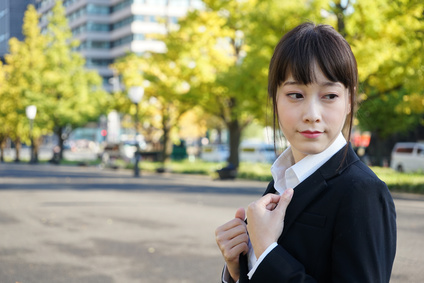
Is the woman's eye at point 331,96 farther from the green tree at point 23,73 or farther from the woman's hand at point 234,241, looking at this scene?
the green tree at point 23,73

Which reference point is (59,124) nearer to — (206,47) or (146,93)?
(146,93)

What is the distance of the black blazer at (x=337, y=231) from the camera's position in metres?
1.47

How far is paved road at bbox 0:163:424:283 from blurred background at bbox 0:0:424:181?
214cm

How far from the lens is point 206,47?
2873 centimetres

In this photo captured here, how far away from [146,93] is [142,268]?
27929 mm

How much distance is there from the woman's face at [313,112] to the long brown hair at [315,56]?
0.06ft

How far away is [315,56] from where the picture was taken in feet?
5.26

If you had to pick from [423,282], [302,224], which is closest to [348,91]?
[302,224]

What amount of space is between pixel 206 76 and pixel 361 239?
26.2 metres

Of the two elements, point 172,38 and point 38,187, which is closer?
point 38,187

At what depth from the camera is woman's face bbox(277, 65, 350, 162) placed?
162cm

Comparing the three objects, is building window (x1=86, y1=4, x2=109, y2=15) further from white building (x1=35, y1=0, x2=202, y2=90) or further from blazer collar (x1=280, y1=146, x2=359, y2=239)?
blazer collar (x1=280, y1=146, x2=359, y2=239)

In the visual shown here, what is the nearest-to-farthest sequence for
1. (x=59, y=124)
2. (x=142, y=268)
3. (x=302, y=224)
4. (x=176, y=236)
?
(x=302, y=224), (x=142, y=268), (x=176, y=236), (x=59, y=124)

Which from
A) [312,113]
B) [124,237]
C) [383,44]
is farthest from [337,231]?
[383,44]
